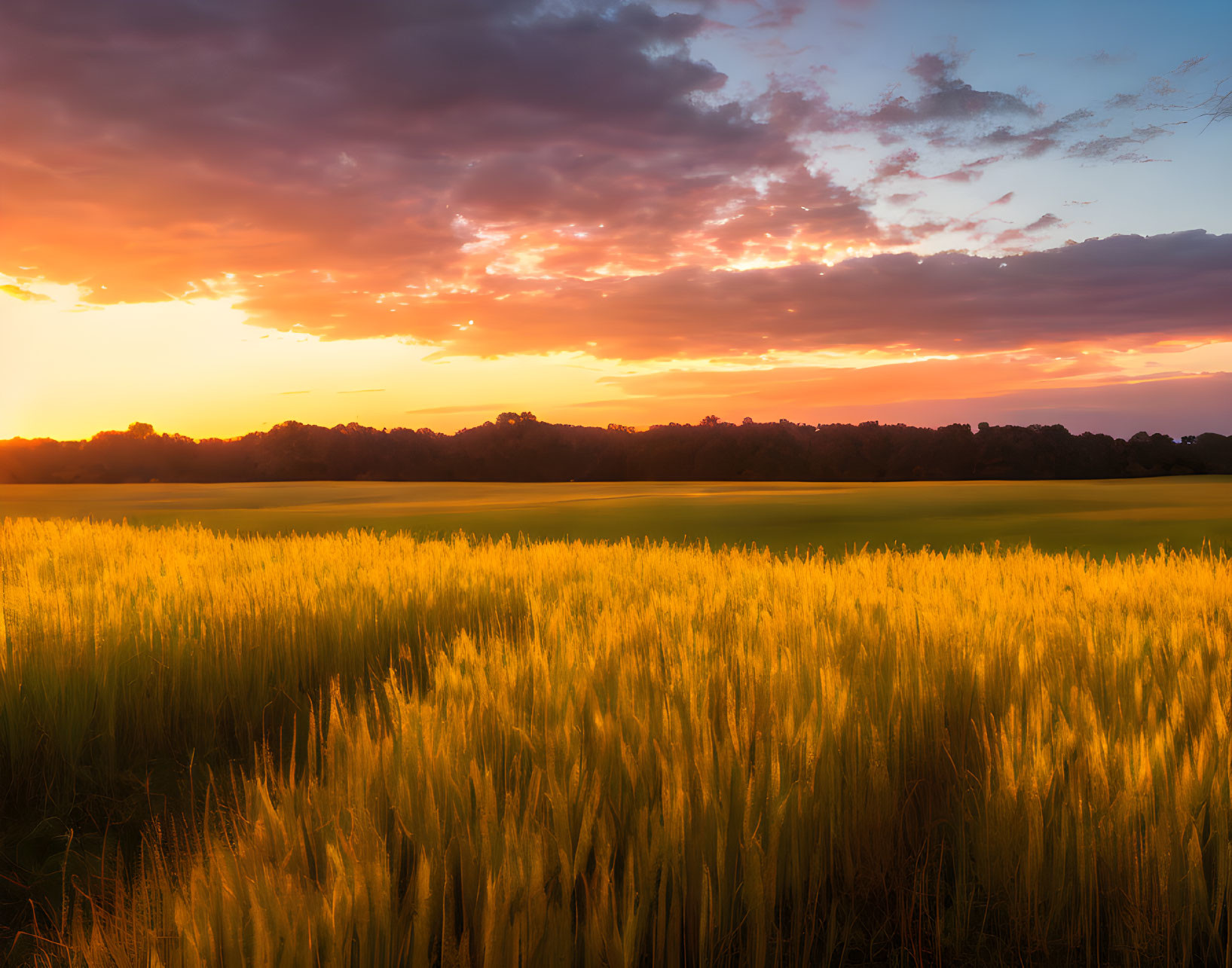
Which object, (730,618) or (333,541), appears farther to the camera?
(333,541)

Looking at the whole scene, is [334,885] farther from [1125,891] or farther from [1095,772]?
[1095,772]

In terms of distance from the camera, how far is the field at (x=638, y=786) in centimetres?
165

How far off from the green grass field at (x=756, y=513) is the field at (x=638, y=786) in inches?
162

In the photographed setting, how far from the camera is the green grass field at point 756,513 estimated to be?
36.2 ft

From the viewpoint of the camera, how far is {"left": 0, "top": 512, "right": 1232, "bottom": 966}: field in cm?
165

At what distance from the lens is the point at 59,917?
250 centimetres

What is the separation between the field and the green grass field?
4.12 meters

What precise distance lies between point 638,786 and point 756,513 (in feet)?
40.9

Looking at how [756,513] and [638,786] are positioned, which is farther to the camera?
[756,513]

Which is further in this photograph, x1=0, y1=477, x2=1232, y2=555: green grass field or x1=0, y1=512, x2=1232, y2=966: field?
x1=0, y1=477, x2=1232, y2=555: green grass field

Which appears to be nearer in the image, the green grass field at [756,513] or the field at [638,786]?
the field at [638,786]

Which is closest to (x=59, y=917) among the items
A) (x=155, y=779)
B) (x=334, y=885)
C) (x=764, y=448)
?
(x=155, y=779)

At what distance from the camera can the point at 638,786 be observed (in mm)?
2119

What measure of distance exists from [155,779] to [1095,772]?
13.0 ft
